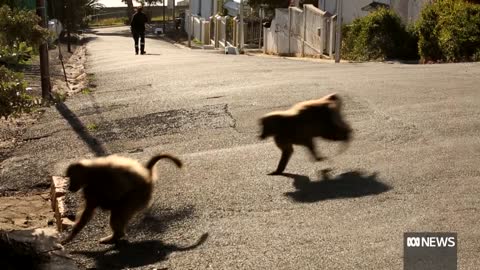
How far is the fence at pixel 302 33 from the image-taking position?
2788 cm

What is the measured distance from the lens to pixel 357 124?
10.2m

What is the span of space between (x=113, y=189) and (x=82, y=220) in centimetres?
42

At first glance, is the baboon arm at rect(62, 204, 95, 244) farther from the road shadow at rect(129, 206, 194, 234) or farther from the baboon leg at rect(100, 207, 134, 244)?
the road shadow at rect(129, 206, 194, 234)

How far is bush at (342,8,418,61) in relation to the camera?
25797 millimetres

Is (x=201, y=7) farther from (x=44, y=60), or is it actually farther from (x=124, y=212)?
(x=124, y=212)

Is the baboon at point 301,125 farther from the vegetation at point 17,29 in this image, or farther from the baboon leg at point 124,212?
the vegetation at point 17,29

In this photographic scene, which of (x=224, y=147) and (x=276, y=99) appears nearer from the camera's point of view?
(x=224, y=147)

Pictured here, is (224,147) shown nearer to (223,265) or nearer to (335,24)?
(223,265)

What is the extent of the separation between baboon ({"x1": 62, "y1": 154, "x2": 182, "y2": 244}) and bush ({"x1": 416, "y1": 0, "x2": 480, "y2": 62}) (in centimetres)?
1558

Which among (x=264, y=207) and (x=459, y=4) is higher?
(x=459, y=4)

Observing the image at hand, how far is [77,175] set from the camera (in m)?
6.70

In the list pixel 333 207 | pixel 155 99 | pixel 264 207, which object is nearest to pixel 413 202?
pixel 333 207

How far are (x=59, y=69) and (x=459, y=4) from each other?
38.5 ft

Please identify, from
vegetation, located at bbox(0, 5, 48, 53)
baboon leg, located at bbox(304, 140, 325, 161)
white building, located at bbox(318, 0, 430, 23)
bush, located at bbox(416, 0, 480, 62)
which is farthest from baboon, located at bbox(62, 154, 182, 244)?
white building, located at bbox(318, 0, 430, 23)
